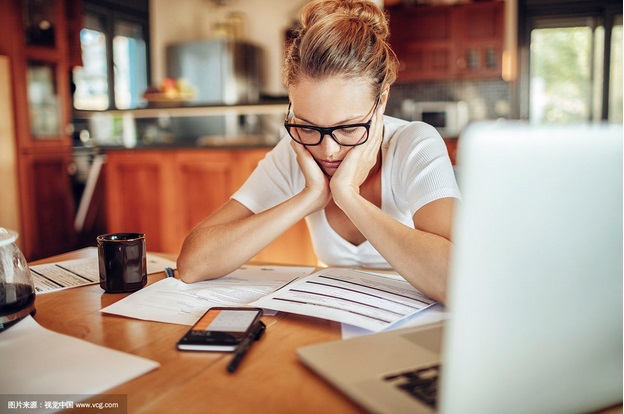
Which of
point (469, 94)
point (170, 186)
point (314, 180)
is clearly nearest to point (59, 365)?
point (314, 180)

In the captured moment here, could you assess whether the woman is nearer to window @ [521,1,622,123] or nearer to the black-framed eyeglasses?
the black-framed eyeglasses

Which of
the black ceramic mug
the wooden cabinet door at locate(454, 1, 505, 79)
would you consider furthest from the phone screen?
the wooden cabinet door at locate(454, 1, 505, 79)

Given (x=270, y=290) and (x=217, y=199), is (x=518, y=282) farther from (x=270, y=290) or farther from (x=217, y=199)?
(x=217, y=199)

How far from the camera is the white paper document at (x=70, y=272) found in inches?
42.2

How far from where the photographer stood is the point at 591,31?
5.71 metres

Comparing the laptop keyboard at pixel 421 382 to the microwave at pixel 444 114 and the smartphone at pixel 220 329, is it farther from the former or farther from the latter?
the microwave at pixel 444 114

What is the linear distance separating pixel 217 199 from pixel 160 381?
249 cm

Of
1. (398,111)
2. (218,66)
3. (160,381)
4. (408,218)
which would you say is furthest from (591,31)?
(160,381)

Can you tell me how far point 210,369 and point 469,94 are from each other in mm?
5858

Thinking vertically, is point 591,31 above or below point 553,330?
above

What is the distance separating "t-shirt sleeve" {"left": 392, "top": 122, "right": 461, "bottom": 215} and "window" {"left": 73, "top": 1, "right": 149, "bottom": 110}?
17.2ft

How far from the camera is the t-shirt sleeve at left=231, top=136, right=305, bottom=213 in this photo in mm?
1363

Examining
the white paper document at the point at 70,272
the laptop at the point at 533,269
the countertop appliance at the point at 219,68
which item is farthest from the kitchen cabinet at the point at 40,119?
the laptop at the point at 533,269

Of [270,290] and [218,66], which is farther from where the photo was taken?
[218,66]
